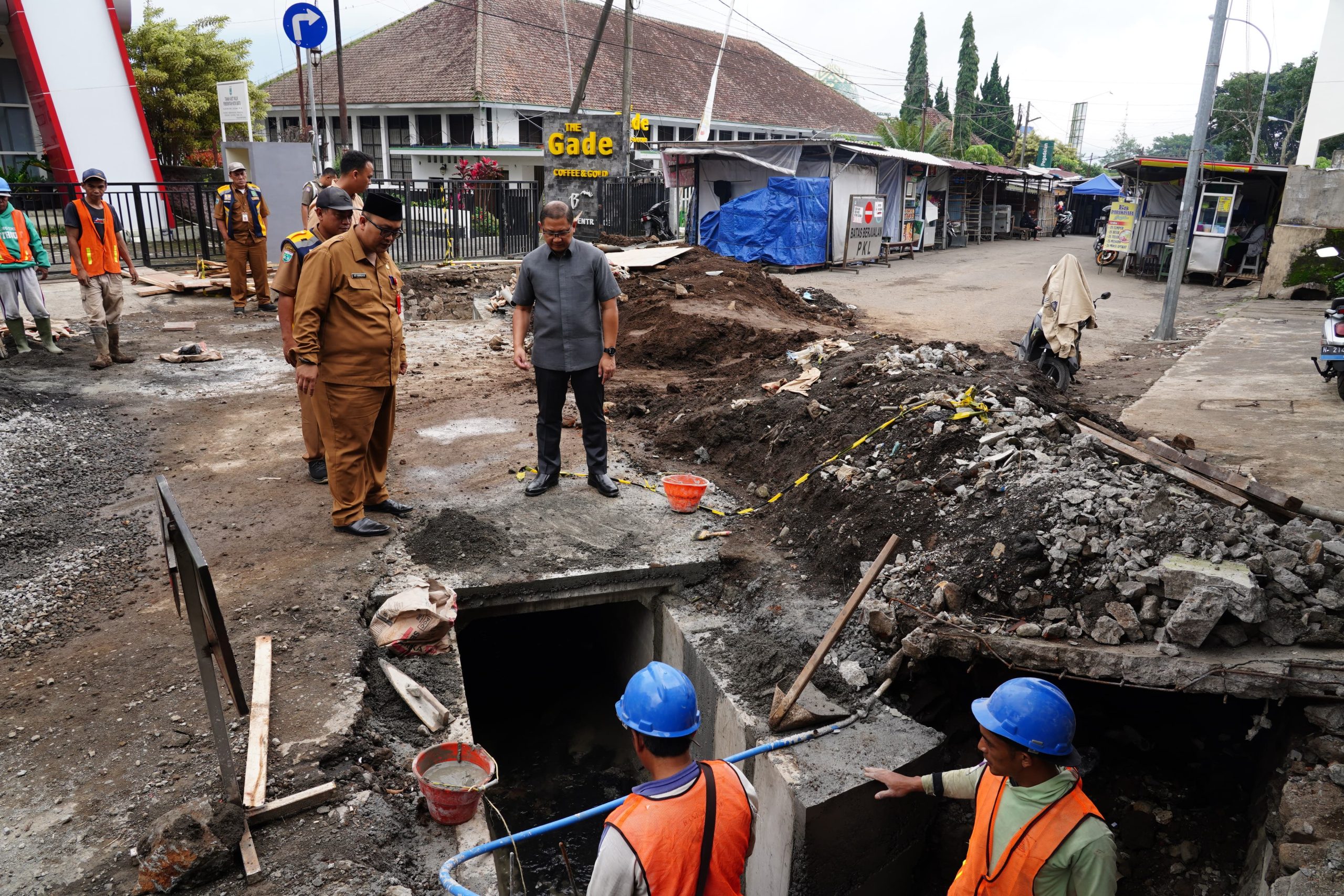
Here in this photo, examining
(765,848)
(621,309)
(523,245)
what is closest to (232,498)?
(765,848)

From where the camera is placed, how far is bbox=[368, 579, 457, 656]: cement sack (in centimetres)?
415

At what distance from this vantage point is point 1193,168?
11.8 m

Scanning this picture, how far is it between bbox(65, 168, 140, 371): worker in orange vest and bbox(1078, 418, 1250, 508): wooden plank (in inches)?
350

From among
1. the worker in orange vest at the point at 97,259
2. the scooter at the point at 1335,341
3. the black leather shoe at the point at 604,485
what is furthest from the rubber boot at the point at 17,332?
the scooter at the point at 1335,341

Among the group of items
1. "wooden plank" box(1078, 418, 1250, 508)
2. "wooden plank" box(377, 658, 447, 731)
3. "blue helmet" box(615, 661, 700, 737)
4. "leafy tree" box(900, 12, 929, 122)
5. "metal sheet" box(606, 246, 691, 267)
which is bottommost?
"wooden plank" box(377, 658, 447, 731)

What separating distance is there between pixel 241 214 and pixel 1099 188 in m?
32.9

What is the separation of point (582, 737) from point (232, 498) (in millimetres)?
2999

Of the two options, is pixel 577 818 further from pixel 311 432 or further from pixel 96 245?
pixel 96 245

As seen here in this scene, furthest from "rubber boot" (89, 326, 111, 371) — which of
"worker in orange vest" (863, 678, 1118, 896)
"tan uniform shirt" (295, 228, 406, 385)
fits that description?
"worker in orange vest" (863, 678, 1118, 896)

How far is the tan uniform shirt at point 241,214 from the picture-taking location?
35.5 feet

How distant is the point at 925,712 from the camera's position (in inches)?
169

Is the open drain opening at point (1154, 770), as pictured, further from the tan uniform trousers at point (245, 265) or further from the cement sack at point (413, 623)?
the tan uniform trousers at point (245, 265)

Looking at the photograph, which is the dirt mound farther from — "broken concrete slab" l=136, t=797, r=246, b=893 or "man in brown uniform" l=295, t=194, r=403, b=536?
"broken concrete slab" l=136, t=797, r=246, b=893

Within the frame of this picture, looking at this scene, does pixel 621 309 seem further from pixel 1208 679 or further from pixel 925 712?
pixel 1208 679
